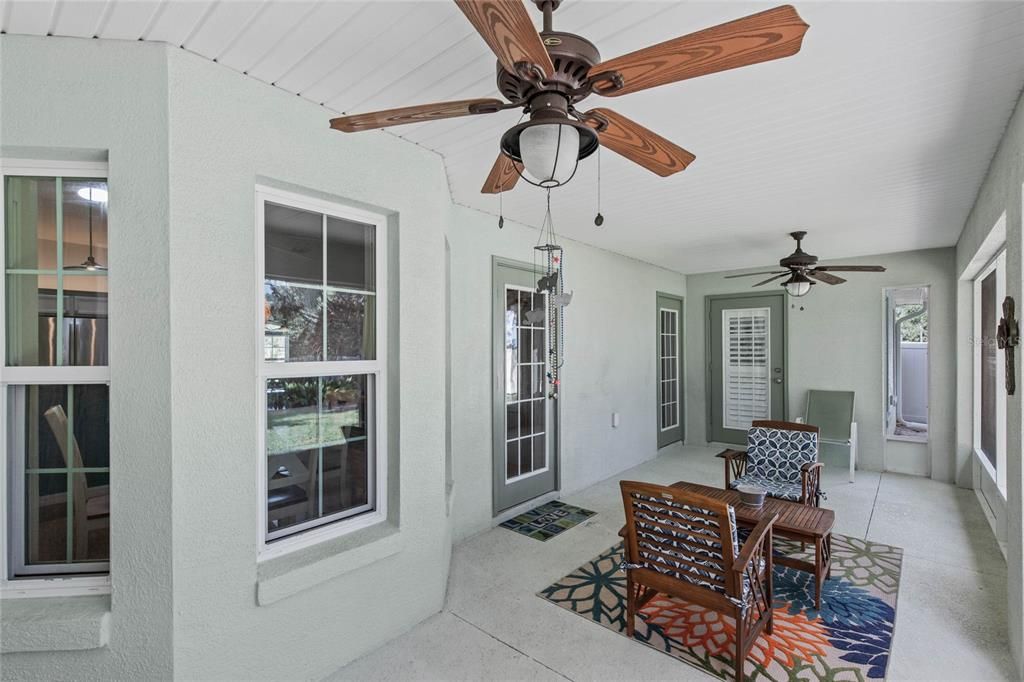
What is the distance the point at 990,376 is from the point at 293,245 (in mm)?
5658

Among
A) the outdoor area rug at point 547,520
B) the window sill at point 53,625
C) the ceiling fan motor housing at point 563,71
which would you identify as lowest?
the outdoor area rug at point 547,520

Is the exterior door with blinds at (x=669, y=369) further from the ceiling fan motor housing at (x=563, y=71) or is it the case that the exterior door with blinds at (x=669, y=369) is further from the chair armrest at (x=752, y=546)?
Result: the ceiling fan motor housing at (x=563, y=71)

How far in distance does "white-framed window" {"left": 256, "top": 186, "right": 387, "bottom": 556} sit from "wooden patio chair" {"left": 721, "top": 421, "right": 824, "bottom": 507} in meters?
2.92

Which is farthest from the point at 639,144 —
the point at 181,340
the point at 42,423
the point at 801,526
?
the point at 801,526

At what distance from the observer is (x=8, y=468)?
185 centimetres

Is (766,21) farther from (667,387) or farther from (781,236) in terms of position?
(667,387)

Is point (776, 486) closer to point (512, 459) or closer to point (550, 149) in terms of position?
point (512, 459)

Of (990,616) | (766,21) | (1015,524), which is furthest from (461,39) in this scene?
(990,616)

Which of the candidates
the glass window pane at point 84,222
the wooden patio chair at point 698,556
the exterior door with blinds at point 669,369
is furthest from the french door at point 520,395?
the glass window pane at point 84,222

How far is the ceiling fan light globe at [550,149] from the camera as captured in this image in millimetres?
1335

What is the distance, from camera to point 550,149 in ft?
4.41

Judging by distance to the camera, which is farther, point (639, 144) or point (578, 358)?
point (578, 358)

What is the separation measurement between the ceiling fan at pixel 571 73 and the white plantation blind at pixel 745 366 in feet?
19.3

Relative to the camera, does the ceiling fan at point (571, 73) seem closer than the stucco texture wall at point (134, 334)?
Yes
